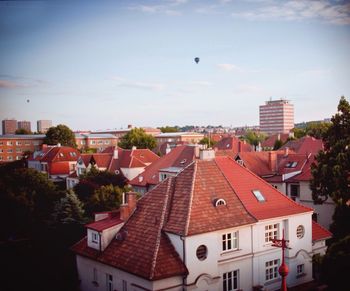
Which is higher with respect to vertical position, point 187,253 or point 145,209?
point 145,209

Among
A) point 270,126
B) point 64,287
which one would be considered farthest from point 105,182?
point 270,126

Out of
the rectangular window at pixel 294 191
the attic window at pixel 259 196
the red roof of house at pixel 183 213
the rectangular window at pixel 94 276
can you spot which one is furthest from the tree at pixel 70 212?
the rectangular window at pixel 294 191

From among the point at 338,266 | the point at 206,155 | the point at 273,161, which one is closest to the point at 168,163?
the point at 273,161

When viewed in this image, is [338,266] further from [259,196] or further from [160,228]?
[160,228]

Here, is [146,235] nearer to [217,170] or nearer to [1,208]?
[217,170]

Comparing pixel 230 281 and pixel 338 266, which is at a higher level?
pixel 338 266

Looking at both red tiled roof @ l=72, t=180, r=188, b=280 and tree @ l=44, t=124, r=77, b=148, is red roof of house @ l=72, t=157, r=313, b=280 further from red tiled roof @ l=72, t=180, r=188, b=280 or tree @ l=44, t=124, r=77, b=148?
tree @ l=44, t=124, r=77, b=148
